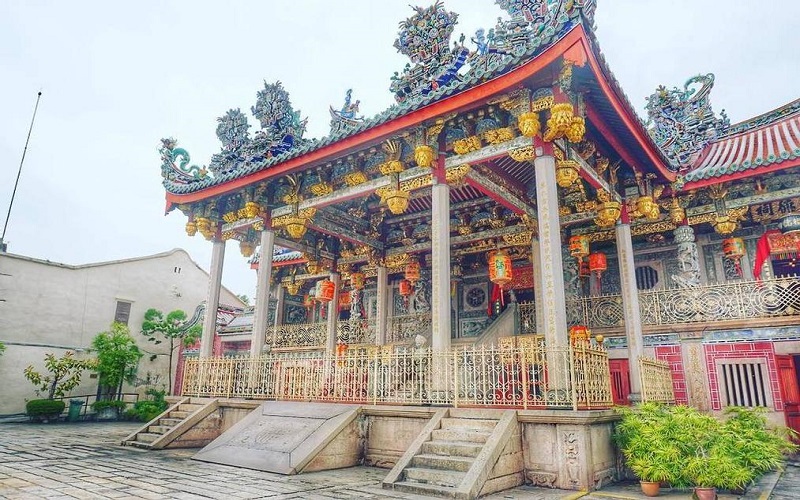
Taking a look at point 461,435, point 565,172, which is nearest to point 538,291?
point 565,172

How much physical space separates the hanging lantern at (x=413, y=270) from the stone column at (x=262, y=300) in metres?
4.92

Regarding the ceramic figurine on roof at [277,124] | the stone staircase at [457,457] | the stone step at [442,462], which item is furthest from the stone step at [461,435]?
the ceramic figurine on roof at [277,124]

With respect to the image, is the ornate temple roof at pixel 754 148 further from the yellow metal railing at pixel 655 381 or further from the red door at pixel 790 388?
Result: the yellow metal railing at pixel 655 381

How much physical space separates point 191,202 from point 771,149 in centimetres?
1553

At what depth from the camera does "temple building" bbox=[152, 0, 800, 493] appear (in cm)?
841

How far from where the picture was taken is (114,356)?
835 inches

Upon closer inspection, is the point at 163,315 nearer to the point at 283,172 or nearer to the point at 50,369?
the point at 50,369

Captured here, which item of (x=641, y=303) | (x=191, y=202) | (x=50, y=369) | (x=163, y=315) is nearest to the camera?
(x=641, y=303)

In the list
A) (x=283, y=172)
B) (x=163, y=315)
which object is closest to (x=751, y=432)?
(x=283, y=172)

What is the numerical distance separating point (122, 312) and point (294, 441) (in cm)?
2059

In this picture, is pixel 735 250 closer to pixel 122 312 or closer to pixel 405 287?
pixel 405 287

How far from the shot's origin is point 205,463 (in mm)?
8625

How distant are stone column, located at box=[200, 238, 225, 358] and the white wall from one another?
39.6 ft

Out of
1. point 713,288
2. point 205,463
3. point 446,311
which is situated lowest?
point 205,463
